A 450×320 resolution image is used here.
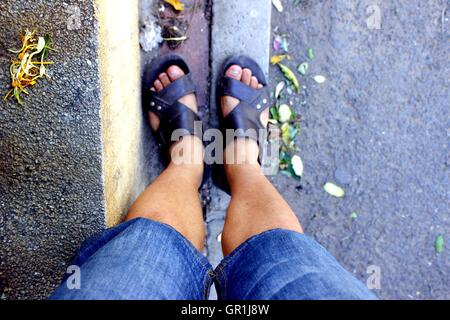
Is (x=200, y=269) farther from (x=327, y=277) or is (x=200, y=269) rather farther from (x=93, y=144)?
(x=93, y=144)

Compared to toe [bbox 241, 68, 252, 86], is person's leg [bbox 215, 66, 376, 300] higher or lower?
lower

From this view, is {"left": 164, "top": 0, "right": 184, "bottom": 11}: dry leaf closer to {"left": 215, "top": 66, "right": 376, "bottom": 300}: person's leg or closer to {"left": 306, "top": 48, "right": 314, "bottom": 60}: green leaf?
{"left": 306, "top": 48, "right": 314, "bottom": 60}: green leaf

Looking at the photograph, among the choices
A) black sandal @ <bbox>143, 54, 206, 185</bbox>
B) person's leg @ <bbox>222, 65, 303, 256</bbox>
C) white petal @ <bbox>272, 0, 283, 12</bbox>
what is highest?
white petal @ <bbox>272, 0, 283, 12</bbox>

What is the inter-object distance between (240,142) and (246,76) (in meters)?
0.29

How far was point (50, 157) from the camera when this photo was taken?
1371 mm

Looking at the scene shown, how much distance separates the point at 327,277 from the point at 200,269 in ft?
1.28

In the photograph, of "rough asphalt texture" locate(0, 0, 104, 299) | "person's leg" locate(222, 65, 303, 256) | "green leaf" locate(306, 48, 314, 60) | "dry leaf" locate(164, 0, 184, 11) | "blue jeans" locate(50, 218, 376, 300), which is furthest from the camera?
"green leaf" locate(306, 48, 314, 60)

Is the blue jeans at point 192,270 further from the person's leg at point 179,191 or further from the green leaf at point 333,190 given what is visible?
the green leaf at point 333,190

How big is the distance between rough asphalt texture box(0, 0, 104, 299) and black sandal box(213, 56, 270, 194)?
71 centimetres

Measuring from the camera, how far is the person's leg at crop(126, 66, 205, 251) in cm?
150

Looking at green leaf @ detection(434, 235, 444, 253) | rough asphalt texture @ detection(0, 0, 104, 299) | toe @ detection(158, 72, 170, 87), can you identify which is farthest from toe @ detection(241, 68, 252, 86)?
green leaf @ detection(434, 235, 444, 253)

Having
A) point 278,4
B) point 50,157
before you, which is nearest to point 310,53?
point 278,4

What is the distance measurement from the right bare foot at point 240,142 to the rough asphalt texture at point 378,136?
0.13m

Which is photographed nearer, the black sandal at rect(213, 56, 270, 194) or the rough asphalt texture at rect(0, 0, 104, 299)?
the rough asphalt texture at rect(0, 0, 104, 299)
